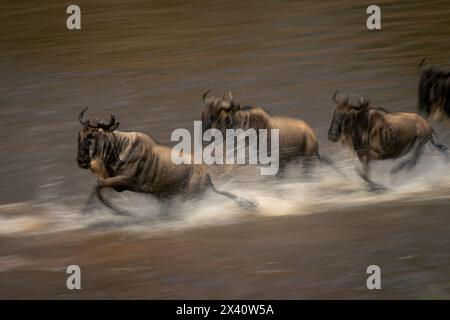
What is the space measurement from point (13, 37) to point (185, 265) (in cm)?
645

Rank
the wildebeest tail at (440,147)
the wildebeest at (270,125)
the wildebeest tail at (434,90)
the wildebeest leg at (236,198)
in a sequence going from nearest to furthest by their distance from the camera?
the wildebeest leg at (236,198) < the wildebeest at (270,125) < the wildebeest tail at (440,147) < the wildebeest tail at (434,90)

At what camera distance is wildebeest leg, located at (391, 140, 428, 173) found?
11711mm

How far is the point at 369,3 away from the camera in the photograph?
1562 cm

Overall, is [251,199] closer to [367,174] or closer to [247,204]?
[247,204]

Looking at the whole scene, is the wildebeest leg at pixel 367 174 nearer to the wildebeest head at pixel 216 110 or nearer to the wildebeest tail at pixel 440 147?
the wildebeest tail at pixel 440 147

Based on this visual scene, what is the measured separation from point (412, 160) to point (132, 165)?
8.73ft

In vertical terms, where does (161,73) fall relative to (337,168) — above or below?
above

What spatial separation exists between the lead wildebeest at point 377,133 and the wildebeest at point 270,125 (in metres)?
0.31

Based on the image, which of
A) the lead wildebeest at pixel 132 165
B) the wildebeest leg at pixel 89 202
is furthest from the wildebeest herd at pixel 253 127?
the wildebeest leg at pixel 89 202

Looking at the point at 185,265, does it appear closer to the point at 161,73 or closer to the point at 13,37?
the point at 161,73

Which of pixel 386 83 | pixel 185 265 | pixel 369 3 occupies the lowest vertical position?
pixel 185 265

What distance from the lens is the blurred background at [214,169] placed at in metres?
10.0

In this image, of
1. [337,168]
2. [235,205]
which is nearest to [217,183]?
[235,205]

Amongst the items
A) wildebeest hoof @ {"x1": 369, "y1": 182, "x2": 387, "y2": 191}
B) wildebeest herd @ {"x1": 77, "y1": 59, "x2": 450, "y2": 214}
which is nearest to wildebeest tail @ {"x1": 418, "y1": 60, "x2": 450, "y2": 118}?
wildebeest herd @ {"x1": 77, "y1": 59, "x2": 450, "y2": 214}
